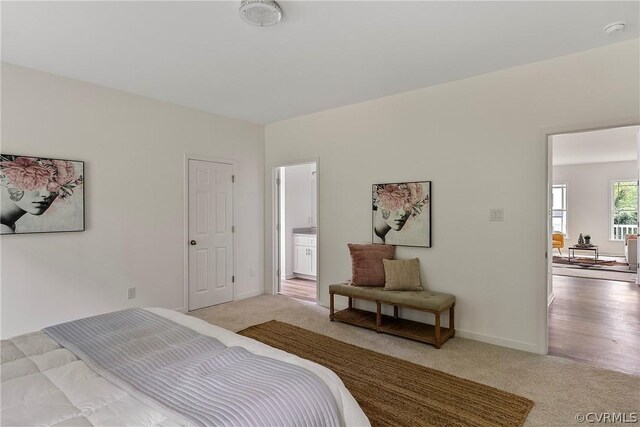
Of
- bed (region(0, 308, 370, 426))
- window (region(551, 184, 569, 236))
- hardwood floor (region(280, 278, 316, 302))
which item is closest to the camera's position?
bed (region(0, 308, 370, 426))

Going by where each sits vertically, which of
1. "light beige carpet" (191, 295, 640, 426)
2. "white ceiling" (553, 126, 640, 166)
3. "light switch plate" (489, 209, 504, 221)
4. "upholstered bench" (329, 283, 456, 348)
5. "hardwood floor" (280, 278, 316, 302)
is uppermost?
"white ceiling" (553, 126, 640, 166)

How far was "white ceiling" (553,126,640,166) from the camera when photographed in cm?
584

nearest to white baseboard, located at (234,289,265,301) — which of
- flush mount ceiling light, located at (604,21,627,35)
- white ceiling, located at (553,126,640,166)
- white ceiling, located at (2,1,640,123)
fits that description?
white ceiling, located at (2,1,640,123)

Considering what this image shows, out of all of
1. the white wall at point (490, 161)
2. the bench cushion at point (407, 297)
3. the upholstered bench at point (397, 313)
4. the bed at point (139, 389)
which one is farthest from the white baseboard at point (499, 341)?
the bed at point (139, 389)

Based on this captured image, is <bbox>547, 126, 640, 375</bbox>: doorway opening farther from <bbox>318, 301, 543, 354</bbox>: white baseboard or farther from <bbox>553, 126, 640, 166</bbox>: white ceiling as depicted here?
<bbox>318, 301, 543, 354</bbox>: white baseboard

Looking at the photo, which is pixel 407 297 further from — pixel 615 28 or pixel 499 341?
pixel 615 28

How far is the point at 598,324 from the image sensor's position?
381cm

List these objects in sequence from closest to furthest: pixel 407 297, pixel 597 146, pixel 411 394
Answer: pixel 411 394 → pixel 407 297 → pixel 597 146

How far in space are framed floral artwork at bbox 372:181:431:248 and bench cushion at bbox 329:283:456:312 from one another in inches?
21.7

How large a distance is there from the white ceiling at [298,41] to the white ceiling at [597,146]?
10.2 ft

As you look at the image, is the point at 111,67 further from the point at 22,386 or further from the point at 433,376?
the point at 433,376

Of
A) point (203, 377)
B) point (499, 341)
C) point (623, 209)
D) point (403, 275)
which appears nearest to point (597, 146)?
point (623, 209)

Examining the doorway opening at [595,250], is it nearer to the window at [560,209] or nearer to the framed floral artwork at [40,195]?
the window at [560,209]

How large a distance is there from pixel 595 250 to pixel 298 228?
23.8ft
